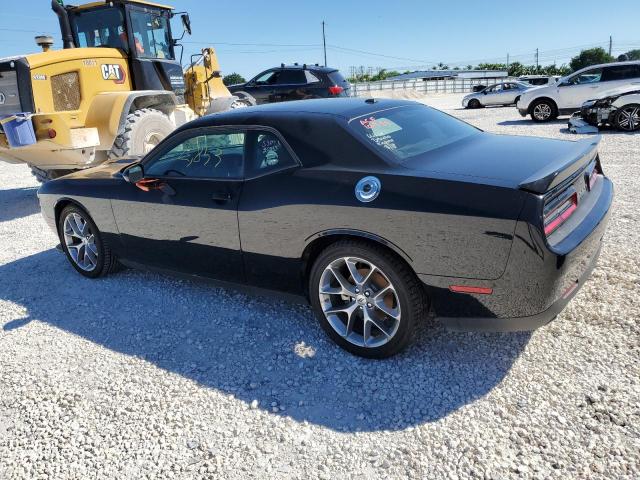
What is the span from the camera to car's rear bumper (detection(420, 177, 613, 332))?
238cm

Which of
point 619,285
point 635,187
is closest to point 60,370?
point 619,285

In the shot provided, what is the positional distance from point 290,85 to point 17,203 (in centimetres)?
887

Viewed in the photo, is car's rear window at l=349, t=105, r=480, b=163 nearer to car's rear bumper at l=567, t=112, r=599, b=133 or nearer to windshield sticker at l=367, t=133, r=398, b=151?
windshield sticker at l=367, t=133, r=398, b=151

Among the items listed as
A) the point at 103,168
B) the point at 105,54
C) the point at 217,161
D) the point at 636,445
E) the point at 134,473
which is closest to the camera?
the point at 636,445

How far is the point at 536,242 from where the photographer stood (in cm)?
235

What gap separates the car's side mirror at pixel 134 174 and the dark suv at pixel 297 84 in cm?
1112

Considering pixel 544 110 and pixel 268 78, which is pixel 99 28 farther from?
pixel 544 110

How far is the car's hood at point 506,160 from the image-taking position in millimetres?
2486

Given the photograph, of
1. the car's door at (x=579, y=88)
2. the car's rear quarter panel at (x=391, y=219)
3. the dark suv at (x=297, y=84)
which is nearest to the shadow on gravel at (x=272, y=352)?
the car's rear quarter panel at (x=391, y=219)

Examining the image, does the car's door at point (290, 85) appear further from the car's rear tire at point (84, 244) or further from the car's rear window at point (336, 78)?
the car's rear tire at point (84, 244)

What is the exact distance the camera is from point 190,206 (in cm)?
359

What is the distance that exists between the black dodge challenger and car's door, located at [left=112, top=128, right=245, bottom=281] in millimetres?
11

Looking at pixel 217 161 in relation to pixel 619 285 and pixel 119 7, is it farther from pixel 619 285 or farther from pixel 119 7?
pixel 119 7

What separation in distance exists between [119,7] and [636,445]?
8.84 metres
